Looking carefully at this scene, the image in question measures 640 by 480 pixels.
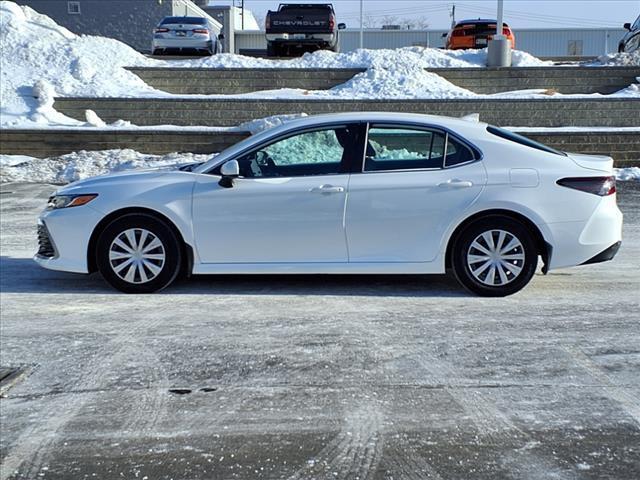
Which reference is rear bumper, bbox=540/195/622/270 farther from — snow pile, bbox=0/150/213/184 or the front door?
snow pile, bbox=0/150/213/184

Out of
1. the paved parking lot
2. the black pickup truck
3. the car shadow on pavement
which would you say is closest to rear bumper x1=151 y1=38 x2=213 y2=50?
the black pickup truck

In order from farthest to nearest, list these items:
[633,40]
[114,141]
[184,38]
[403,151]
Result: [633,40]
[184,38]
[114,141]
[403,151]

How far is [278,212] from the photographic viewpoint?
656cm

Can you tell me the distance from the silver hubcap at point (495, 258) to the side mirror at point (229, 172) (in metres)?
2.07

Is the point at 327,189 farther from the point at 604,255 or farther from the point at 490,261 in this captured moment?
the point at 604,255

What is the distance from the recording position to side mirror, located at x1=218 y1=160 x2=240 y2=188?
21.5 ft

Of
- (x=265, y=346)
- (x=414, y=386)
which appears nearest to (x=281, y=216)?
(x=265, y=346)

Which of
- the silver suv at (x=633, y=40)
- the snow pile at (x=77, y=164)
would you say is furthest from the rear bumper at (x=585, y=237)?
the silver suv at (x=633, y=40)

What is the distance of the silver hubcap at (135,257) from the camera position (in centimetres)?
668

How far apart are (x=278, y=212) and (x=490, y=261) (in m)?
1.82

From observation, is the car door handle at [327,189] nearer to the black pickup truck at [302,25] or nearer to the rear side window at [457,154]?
the rear side window at [457,154]

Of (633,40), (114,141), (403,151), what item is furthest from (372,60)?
(403,151)

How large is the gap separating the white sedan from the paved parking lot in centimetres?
34

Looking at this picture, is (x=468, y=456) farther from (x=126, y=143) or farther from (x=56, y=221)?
(x=126, y=143)
